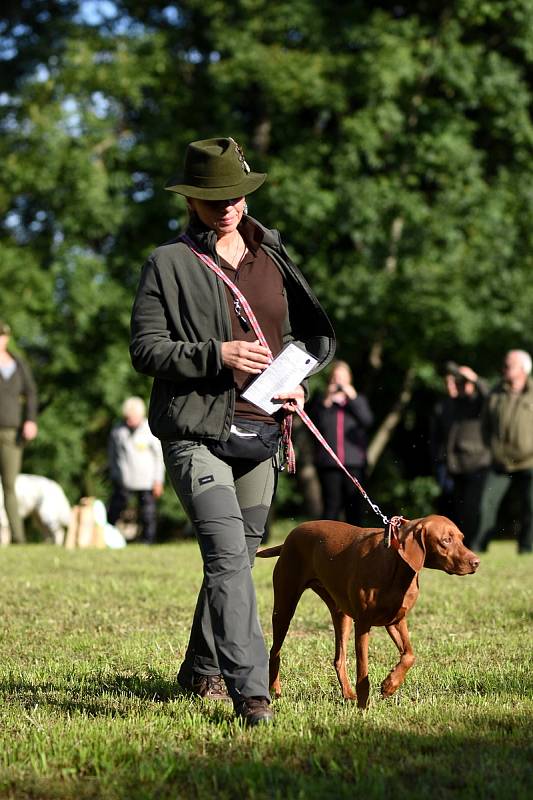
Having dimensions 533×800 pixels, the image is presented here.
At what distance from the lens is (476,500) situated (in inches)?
556

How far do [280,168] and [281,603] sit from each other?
1736 cm

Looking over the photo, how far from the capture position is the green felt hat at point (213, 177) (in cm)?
490

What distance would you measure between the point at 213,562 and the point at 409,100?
63.0 feet

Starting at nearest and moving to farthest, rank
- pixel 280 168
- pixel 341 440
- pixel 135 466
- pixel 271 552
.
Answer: pixel 271 552 → pixel 341 440 → pixel 135 466 → pixel 280 168

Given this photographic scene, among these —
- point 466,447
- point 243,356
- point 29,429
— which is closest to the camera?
point 243,356

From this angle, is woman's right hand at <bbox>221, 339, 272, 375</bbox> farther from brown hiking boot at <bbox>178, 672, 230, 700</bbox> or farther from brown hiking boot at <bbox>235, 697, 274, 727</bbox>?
brown hiking boot at <bbox>178, 672, 230, 700</bbox>

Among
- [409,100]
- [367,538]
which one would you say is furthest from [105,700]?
[409,100]

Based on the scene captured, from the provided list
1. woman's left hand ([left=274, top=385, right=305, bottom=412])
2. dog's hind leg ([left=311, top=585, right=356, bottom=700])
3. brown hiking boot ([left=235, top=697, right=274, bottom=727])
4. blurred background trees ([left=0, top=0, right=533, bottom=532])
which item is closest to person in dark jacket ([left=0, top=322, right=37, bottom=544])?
blurred background trees ([left=0, top=0, right=533, bottom=532])

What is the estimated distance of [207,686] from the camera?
530 cm

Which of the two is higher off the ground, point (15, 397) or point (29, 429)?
point (15, 397)

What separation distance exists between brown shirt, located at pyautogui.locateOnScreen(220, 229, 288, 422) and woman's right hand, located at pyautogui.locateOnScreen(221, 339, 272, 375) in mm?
159

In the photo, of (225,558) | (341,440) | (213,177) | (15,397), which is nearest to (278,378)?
(225,558)

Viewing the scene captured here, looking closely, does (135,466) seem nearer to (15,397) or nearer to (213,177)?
(15,397)

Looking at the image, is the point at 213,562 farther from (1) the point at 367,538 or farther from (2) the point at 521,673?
(2) the point at 521,673
